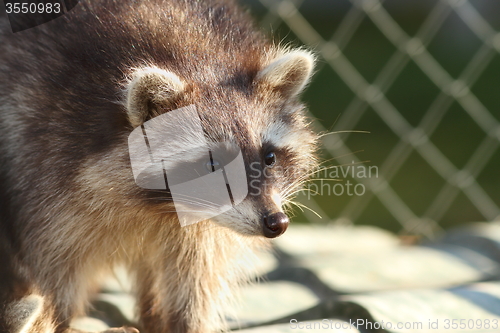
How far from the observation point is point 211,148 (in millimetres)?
1670

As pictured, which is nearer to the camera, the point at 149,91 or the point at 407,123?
the point at 149,91

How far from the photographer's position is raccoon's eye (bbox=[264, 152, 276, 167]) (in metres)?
1.74

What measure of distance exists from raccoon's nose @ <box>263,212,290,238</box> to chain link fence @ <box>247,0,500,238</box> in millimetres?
1228

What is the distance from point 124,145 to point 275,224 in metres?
0.45

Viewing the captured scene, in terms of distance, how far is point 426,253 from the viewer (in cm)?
264

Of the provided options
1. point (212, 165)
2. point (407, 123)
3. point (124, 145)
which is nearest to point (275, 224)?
point (212, 165)

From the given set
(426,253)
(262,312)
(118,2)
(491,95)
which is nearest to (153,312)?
(262,312)

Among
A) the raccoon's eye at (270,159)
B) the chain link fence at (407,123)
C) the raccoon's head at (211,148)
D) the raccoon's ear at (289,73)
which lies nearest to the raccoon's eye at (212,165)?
the raccoon's head at (211,148)

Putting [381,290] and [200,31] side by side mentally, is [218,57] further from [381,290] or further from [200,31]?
[381,290]

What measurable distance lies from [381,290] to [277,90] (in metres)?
0.84

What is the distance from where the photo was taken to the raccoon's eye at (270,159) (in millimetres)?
1744

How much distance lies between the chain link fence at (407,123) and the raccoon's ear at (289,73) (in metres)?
0.77

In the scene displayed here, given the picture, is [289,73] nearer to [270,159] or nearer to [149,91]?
[270,159]

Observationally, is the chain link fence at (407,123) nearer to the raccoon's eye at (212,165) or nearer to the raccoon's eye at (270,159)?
the raccoon's eye at (270,159)
